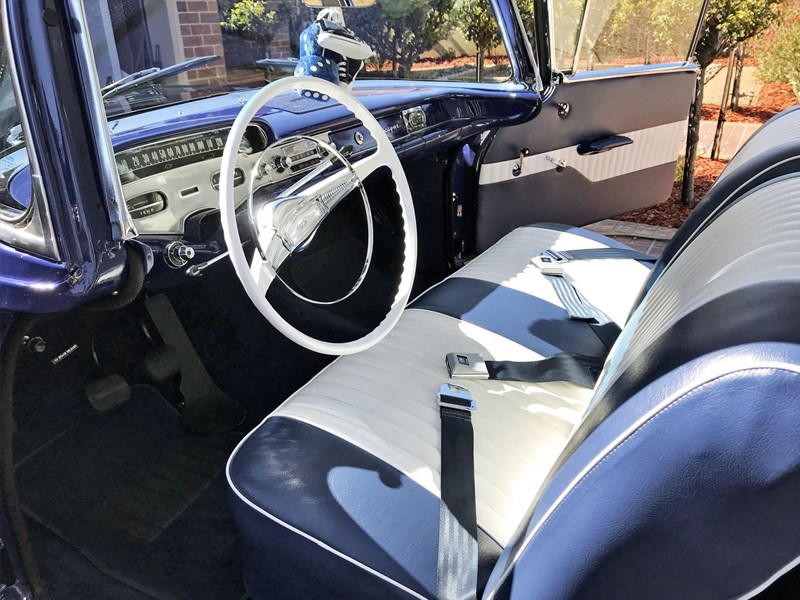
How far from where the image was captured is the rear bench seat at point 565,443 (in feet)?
2.30

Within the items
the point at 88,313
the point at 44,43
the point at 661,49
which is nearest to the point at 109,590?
the point at 88,313

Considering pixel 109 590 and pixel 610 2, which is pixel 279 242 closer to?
pixel 109 590

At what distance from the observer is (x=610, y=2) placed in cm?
264

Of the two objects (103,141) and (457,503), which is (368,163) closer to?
(103,141)

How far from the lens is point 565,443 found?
121 centimetres

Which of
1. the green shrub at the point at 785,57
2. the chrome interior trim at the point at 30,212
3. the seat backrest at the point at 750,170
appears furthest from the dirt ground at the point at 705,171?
the chrome interior trim at the point at 30,212

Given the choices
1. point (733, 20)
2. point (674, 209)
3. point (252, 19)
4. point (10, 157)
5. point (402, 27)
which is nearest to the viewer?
point (10, 157)

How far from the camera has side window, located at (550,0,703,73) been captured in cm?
240

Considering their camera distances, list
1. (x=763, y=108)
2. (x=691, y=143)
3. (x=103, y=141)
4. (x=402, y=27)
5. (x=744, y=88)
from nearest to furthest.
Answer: (x=103, y=141), (x=402, y=27), (x=691, y=143), (x=763, y=108), (x=744, y=88)

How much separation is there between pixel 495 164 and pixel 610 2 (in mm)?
876

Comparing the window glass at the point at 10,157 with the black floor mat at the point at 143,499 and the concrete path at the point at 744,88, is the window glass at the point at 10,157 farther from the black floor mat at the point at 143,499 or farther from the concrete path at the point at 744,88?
the concrete path at the point at 744,88

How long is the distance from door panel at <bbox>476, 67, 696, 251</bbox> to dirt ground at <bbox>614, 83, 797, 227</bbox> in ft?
0.99

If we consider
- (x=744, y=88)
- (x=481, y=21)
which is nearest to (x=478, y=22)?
(x=481, y=21)

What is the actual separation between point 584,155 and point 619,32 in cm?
58
